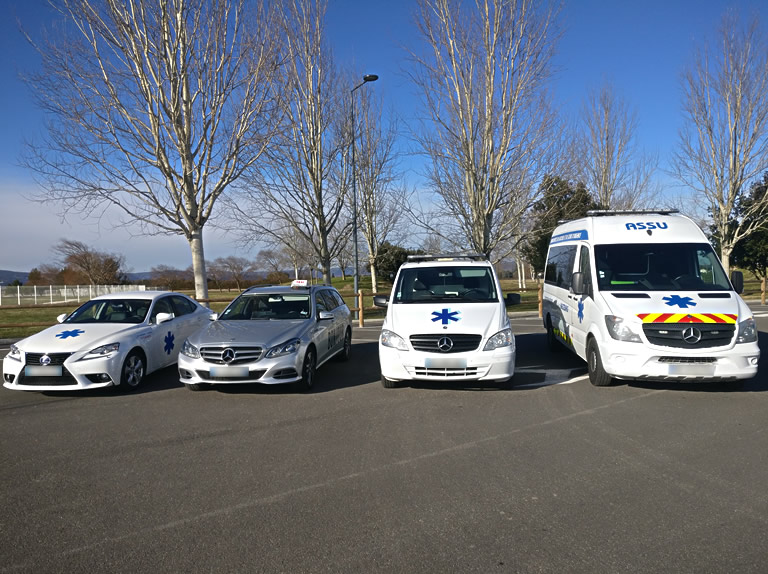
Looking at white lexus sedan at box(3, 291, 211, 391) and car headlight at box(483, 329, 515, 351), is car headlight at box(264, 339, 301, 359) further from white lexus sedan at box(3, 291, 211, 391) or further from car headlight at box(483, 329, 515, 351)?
car headlight at box(483, 329, 515, 351)

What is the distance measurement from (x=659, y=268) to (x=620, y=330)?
1568mm

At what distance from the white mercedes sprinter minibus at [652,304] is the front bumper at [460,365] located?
53.2 inches

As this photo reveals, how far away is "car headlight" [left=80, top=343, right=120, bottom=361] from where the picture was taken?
7194 mm

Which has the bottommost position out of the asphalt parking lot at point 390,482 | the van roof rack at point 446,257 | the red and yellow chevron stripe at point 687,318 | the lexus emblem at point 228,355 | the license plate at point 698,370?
the asphalt parking lot at point 390,482

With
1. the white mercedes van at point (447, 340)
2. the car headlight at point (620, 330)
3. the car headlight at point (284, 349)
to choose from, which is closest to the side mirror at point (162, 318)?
the car headlight at point (284, 349)

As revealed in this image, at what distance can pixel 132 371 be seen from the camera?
766cm

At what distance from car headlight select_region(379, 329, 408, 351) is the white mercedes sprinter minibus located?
2.59m

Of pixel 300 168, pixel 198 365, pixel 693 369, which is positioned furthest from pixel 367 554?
pixel 300 168

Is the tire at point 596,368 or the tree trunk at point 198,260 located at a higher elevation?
the tree trunk at point 198,260

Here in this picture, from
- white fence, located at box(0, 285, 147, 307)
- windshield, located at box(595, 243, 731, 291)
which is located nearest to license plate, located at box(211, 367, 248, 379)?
windshield, located at box(595, 243, 731, 291)

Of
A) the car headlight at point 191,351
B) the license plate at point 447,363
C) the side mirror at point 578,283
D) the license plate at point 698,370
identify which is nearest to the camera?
the license plate at point 698,370

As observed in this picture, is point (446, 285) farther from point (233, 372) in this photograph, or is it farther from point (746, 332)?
point (746, 332)

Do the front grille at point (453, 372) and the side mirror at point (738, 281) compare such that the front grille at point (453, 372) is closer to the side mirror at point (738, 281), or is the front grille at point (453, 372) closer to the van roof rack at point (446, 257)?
the van roof rack at point (446, 257)

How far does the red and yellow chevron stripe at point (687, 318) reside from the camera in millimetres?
6520
